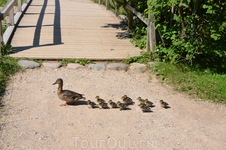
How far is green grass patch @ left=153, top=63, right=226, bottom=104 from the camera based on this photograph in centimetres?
809

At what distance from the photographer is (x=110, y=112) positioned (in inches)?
280

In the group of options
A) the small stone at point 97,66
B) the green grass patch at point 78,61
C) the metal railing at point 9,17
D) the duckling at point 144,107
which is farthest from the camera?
the metal railing at point 9,17

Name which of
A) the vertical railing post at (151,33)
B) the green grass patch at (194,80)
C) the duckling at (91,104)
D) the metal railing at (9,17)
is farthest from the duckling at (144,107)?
the metal railing at (9,17)

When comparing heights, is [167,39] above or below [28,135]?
above

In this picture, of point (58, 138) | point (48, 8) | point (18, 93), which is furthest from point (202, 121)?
point (48, 8)

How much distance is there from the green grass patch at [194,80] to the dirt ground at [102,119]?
0.95ft

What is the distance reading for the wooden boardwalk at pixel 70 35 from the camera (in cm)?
1033

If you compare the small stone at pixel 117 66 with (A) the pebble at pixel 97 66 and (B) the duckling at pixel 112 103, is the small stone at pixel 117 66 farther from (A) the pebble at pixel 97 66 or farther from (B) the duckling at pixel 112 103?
→ (B) the duckling at pixel 112 103

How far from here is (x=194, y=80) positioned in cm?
869

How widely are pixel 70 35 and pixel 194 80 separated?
5.56 meters

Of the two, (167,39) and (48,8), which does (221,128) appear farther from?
(48,8)

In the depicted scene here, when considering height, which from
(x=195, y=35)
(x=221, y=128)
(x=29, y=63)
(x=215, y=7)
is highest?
(x=215, y=7)

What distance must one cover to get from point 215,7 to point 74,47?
15.5 ft

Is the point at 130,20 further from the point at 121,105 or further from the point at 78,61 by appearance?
the point at 121,105
